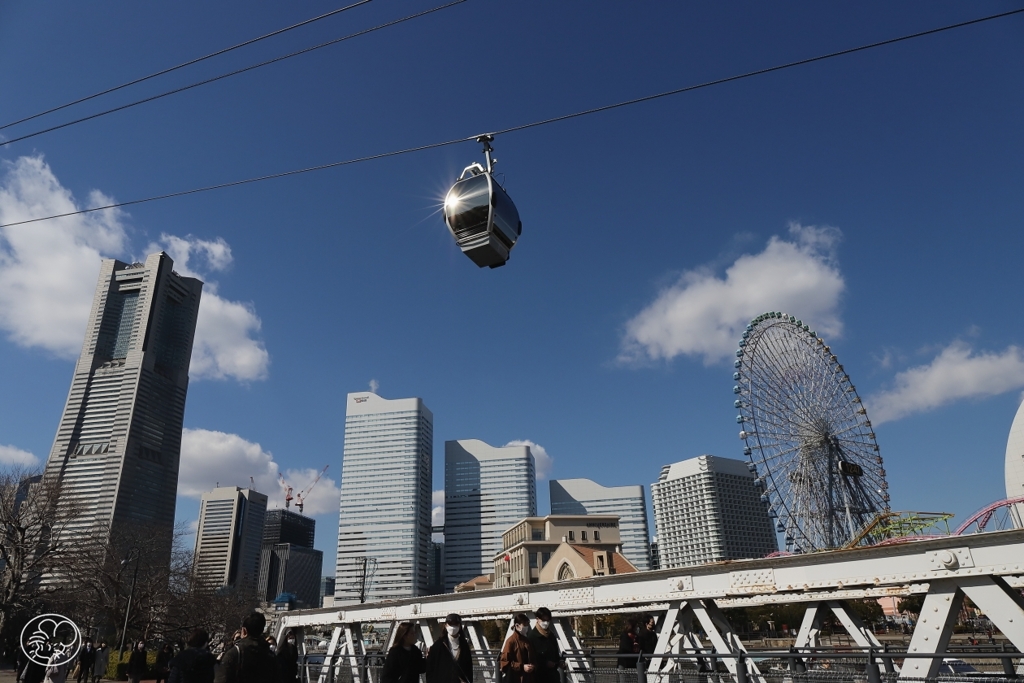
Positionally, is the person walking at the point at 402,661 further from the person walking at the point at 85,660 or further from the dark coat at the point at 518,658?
the person walking at the point at 85,660

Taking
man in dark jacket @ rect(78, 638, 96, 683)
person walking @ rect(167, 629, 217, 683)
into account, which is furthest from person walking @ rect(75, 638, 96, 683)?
person walking @ rect(167, 629, 217, 683)

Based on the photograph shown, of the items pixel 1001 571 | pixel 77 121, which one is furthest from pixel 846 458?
pixel 77 121

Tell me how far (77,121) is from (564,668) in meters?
13.8

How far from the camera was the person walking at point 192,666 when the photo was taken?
23.3 ft

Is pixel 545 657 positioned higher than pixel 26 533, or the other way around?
pixel 26 533

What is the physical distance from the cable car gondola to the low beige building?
8145cm

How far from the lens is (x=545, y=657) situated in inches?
303

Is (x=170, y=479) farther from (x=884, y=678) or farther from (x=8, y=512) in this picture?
(x=884, y=678)

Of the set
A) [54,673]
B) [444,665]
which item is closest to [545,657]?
[444,665]

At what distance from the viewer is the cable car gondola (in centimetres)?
878

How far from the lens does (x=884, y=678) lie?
7.32 meters

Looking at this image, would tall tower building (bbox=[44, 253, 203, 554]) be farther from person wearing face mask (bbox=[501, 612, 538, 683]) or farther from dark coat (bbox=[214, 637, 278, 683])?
dark coat (bbox=[214, 637, 278, 683])

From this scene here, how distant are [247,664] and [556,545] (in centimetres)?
9877

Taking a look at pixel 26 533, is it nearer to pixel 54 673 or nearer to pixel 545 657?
pixel 54 673
